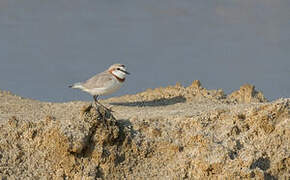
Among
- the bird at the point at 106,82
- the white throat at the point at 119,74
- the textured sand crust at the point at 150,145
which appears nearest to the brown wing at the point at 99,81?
the bird at the point at 106,82

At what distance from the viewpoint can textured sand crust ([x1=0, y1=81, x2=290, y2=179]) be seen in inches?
334

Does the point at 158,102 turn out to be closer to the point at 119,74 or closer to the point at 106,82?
the point at 119,74

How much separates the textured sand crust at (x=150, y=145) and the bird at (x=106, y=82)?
6.73ft

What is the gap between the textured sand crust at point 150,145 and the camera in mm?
8492

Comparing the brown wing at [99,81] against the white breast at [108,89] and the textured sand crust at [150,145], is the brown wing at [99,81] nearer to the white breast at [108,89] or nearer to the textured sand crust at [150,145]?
the white breast at [108,89]

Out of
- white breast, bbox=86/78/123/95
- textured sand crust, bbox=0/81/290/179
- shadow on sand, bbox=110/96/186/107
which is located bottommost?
textured sand crust, bbox=0/81/290/179

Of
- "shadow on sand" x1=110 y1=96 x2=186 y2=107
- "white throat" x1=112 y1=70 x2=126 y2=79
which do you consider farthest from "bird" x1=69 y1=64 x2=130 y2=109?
"shadow on sand" x1=110 y1=96 x2=186 y2=107

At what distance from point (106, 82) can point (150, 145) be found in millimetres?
3127

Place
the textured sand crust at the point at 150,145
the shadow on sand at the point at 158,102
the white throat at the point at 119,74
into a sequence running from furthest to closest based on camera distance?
1. the shadow on sand at the point at 158,102
2. the white throat at the point at 119,74
3. the textured sand crust at the point at 150,145

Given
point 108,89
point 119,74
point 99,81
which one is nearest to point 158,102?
point 119,74

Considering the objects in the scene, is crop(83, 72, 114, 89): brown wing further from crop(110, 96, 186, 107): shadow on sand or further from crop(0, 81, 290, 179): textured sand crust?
crop(0, 81, 290, 179): textured sand crust

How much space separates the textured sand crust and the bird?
6.73 feet

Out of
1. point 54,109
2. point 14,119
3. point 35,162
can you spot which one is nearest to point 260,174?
point 35,162

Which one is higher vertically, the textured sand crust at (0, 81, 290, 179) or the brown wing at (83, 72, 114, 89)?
the brown wing at (83, 72, 114, 89)
